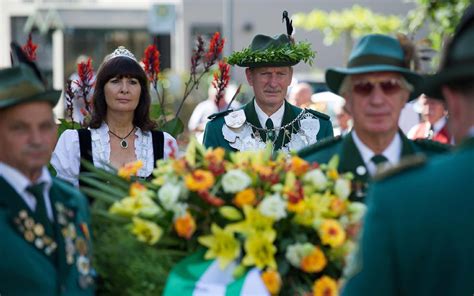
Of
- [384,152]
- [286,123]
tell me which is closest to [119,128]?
[286,123]

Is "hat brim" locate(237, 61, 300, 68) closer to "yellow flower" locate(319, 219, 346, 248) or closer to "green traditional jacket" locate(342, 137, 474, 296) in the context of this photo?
"yellow flower" locate(319, 219, 346, 248)

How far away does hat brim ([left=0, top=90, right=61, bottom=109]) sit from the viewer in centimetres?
414

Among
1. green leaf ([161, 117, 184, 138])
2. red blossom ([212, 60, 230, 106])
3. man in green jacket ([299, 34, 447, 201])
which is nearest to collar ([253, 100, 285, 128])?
red blossom ([212, 60, 230, 106])

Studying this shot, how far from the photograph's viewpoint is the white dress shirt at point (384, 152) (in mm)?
4930

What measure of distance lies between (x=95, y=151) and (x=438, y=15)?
916 centimetres

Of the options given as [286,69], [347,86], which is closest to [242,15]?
[286,69]

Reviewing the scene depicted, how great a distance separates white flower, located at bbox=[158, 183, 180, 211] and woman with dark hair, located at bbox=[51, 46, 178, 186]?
227 cm

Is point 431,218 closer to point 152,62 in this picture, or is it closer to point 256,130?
point 256,130

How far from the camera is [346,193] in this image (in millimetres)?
4602

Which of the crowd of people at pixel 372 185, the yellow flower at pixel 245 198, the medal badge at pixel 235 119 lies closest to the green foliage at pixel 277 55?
the medal badge at pixel 235 119

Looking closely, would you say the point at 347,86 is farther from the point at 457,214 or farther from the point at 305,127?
the point at 305,127

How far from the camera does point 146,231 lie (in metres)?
4.58

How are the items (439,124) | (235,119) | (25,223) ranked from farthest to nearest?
(439,124)
(235,119)
(25,223)

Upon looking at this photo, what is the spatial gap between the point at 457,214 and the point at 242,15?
34.5 m
